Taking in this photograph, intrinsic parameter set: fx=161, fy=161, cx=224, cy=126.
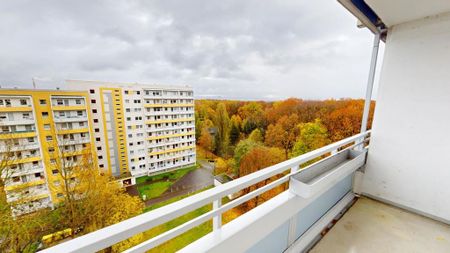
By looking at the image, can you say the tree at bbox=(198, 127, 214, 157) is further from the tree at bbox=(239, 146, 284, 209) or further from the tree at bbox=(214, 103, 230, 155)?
the tree at bbox=(239, 146, 284, 209)

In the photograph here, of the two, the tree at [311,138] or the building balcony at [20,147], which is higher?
the building balcony at [20,147]

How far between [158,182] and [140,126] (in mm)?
3595

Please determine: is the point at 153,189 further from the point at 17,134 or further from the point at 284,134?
the point at 284,134

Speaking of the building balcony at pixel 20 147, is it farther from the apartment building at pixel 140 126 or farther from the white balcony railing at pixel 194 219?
the apartment building at pixel 140 126

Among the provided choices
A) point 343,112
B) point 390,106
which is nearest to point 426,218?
point 390,106

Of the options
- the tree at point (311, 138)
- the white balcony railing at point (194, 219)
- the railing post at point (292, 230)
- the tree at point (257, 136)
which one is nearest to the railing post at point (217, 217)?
the white balcony railing at point (194, 219)

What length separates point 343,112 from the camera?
690cm

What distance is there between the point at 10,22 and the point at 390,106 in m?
4.75

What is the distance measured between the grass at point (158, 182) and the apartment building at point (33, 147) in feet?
10.0

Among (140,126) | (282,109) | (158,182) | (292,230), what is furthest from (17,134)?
(282,109)

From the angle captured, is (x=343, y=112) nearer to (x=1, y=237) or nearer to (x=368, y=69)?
(x=368, y=69)

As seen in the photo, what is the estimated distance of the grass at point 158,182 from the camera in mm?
7133

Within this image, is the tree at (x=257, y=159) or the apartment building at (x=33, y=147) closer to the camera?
the apartment building at (x=33, y=147)

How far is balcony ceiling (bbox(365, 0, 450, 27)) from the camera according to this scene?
1.10m
